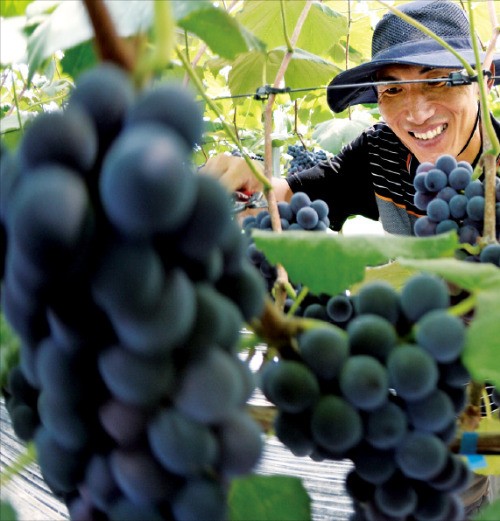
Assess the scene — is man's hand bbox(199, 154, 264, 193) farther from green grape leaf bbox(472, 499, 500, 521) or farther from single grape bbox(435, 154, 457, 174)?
green grape leaf bbox(472, 499, 500, 521)

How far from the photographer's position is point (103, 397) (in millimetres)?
234

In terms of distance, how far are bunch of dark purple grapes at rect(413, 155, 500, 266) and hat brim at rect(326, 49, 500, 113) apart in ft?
0.71

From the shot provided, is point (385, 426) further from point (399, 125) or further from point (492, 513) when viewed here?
point (399, 125)

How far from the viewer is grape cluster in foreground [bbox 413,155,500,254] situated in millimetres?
664

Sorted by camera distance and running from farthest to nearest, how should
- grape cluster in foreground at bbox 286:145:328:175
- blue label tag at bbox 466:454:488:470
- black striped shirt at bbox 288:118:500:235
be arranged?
1. grape cluster in foreground at bbox 286:145:328:175
2. black striped shirt at bbox 288:118:500:235
3. blue label tag at bbox 466:454:488:470

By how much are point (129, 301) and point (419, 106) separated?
48.2 inches

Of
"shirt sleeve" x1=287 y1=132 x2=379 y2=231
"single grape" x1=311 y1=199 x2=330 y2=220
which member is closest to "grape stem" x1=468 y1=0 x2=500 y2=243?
"single grape" x1=311 y1=199 x2=330 y2=220

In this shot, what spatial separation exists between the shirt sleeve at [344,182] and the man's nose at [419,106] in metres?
0.28

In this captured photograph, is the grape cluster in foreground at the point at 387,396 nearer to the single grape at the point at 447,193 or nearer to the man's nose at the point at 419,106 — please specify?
the single grape at the point at 447,193

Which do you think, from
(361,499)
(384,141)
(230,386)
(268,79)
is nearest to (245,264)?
(230,386)

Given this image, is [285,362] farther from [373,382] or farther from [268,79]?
[268,79]

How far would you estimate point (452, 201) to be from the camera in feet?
2.27

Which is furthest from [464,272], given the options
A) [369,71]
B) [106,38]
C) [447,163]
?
[369,71]

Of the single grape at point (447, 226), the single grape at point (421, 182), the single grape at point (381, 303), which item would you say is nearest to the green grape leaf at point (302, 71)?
the single grape at point (421, 182)
